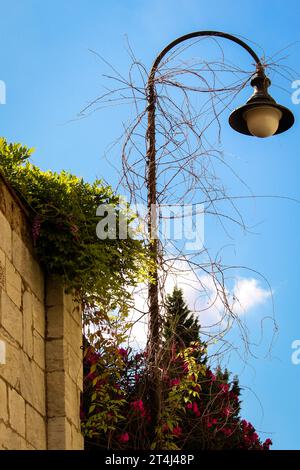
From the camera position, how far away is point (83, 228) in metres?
5.79

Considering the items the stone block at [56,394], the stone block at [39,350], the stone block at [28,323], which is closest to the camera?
the stone block at [28,323]

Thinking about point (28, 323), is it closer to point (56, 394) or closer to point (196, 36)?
point (56, 394)

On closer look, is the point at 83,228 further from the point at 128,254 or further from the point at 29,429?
the point at 29,429

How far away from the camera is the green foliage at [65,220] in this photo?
18.5ft

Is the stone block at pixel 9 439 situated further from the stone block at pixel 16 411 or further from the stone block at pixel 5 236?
the stone block at pixel 5 236

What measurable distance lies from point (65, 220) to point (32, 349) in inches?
33.4

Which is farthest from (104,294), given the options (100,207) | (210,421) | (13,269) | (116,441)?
(210,421)

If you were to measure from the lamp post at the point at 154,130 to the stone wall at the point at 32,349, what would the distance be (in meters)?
0.92

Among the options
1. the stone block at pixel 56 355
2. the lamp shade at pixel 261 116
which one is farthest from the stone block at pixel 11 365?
Answer: the lamp shade at pixel 261 116

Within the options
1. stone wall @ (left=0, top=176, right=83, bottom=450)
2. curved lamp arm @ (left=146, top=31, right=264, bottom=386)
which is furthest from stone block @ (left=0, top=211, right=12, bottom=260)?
curved lamp arm @ (left=146, top=31, right=264, bottom=386)

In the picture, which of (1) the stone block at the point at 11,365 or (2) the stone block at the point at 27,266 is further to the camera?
(2) the stone block at the point at 27,266

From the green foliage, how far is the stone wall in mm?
108

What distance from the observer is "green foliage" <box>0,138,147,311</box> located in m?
5.64

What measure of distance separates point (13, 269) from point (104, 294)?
104cm
